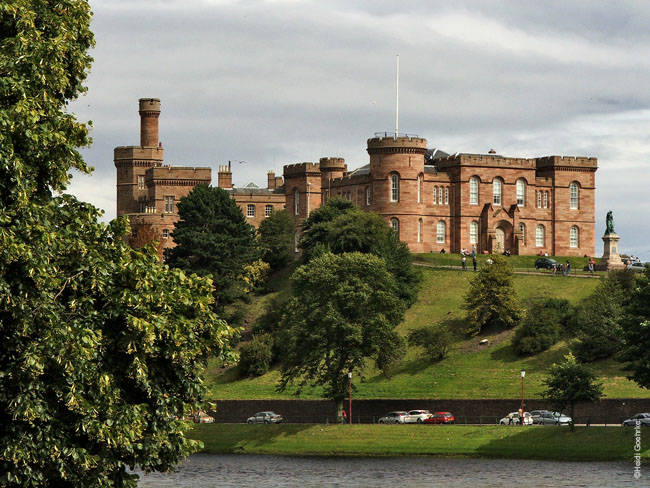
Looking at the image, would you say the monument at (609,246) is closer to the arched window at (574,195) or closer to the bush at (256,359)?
the arched window at (574,195)

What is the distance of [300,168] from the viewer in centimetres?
12738

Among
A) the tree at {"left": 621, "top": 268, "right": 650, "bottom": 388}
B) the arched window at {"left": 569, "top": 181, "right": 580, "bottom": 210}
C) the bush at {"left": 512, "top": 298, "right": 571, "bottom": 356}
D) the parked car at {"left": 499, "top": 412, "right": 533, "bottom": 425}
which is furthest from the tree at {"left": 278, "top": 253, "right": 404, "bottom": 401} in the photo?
the arched window at {"left": 569, "top": 181, "right": 580, "bottom": 210}

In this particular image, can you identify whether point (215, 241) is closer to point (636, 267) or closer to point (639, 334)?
point (636, 267)

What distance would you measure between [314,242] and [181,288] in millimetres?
81274

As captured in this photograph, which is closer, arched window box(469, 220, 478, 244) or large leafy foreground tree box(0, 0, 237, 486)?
large leafy foreground tree box(0, 0, 237, 486)

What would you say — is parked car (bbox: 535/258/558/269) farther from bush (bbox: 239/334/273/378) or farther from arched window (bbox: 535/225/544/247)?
bush (bbox: 239/334/273/378)

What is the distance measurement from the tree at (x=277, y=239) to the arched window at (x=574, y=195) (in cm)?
2720

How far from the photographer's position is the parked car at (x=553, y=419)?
67.6 meters

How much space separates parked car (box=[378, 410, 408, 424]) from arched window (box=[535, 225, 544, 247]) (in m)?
48.6

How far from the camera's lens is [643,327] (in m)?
62.5

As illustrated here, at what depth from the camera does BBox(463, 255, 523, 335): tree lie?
3548 inches

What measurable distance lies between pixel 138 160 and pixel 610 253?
166 feet

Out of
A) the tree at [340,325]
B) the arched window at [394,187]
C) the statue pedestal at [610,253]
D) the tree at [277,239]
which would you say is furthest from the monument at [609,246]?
the tree at [340,325]

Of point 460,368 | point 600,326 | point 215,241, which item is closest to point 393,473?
point 460,368
